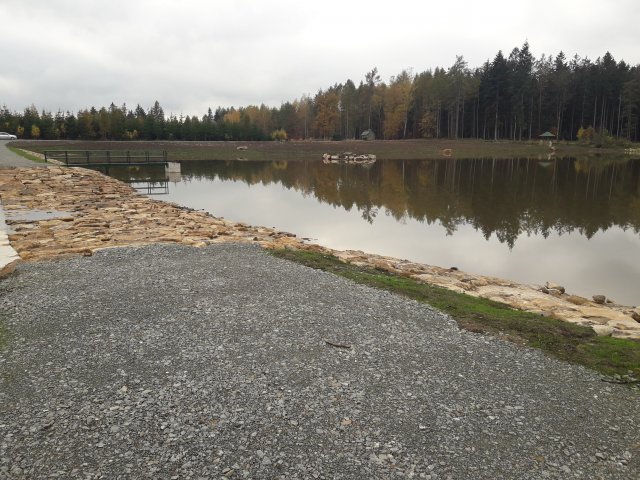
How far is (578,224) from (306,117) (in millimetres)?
116989

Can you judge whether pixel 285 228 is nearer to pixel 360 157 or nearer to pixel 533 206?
pixel 533 206

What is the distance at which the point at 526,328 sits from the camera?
387 inches

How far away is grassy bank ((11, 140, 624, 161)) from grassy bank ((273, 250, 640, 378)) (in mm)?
71115

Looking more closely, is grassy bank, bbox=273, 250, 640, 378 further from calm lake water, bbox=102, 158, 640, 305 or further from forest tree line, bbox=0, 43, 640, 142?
forest tree line, bbox=0, 43, 640, 142

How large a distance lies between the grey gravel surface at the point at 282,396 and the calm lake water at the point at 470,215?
949 centimetres

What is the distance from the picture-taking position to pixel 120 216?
22656mm

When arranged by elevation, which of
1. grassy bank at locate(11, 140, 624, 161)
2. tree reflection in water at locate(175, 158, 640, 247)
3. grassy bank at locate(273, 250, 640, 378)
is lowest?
grassy bank at locate(273, 250, 640, 378)

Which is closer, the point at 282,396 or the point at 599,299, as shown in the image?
the point at 282,396

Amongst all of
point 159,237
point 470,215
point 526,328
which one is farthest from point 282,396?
point 470,215

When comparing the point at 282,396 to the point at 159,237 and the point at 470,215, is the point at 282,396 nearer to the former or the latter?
the point at 159,237

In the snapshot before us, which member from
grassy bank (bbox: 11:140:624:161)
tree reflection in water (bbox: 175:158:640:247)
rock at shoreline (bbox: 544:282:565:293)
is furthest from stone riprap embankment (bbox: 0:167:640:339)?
grassy bank (bbox: 11:140:624:161)

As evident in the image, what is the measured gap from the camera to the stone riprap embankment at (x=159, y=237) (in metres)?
12.3

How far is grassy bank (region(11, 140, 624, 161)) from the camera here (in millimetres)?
82938

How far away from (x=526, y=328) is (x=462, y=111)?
112986 mm
